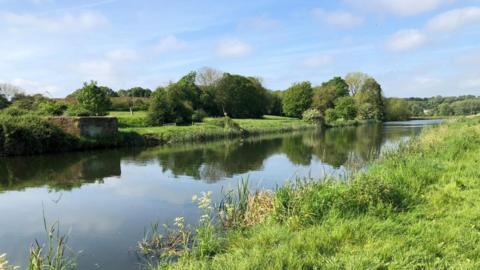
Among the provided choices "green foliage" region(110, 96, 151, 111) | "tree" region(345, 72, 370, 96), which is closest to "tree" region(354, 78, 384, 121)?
"tree" region(345, 72, 370, 96)

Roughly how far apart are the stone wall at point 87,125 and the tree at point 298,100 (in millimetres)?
47485

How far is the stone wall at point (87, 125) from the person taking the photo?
93.3ft

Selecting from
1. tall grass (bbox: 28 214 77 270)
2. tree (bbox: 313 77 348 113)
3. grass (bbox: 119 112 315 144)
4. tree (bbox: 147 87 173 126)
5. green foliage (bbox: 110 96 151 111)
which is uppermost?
tree (bbox: 313 77 348 113)

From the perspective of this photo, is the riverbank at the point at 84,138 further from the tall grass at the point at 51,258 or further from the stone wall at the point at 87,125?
the tall grass at the point at 51,258

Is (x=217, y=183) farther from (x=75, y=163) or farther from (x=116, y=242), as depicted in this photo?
(x=75, y=163)

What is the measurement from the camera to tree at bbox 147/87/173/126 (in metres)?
40.0

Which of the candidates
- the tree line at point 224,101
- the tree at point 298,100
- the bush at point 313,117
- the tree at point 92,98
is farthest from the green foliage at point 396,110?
the tree at point 92,98

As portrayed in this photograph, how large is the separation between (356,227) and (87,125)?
27.0 metres

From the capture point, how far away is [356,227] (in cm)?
597

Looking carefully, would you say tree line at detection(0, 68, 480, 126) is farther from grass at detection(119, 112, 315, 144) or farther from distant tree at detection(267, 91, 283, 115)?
grass at detection(119, 112, 315, 144)

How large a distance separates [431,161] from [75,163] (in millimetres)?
18618

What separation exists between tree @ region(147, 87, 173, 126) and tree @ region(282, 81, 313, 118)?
36491 millimetres

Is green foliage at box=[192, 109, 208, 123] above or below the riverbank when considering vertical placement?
above

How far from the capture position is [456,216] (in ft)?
20.9
